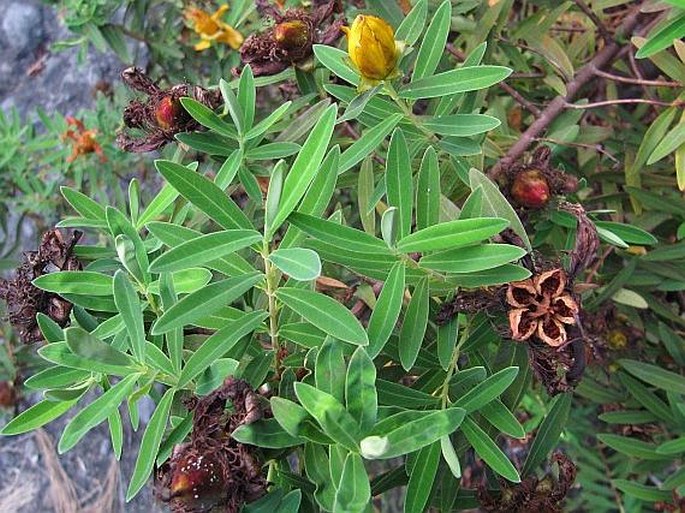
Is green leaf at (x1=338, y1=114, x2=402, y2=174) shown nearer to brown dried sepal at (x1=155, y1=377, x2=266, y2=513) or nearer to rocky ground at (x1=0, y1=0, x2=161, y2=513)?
brown dried sepal at (x1=155, y1=377, x2=266, y2=513)

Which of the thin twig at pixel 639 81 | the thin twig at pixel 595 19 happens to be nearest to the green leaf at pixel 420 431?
the thin twig at pixel 639 81

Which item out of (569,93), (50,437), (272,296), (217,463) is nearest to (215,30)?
(569,93)

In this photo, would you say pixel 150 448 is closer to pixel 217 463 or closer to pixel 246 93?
pixel 217 463

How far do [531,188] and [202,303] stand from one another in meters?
0.45

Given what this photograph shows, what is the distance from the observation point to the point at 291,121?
100 centimetres

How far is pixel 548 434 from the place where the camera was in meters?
0.89

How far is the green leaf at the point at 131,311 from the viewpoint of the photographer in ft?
2.12

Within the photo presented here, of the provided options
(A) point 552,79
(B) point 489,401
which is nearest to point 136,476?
(B) point 489,401

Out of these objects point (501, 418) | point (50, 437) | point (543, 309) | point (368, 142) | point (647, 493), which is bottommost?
point (50, 437)

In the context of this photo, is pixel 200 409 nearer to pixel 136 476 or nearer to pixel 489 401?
pixel 136 476

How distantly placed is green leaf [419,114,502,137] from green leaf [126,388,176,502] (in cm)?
38

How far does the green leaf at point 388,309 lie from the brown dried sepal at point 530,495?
0.26m

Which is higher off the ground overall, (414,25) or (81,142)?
(414,25)

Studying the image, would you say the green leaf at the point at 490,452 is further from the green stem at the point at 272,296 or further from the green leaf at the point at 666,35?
the green leaf at the point at 666,35
